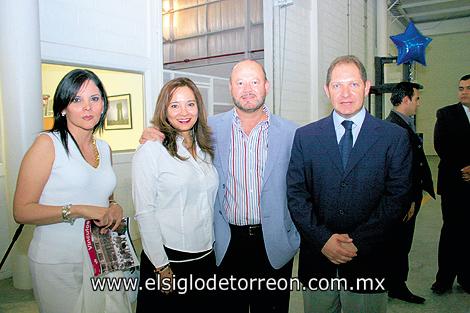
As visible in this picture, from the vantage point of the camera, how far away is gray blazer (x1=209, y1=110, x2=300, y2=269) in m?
1.93

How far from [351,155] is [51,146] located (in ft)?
4.34

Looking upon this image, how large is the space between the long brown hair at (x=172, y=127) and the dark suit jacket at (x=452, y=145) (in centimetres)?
225

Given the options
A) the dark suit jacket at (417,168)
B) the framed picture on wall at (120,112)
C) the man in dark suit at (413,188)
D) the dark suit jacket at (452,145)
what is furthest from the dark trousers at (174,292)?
the framed picture on wall at (120,112)

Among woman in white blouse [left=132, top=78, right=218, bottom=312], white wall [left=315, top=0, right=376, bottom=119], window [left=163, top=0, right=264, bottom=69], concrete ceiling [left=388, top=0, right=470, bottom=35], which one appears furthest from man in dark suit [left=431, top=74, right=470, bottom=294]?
concrete ceiling [left=388, top=0, right=470, bottom=35]

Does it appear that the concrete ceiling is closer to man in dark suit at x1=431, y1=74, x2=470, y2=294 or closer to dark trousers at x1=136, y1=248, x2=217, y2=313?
man in dark suit at x1=431, y1=74, x2=470, y2=294

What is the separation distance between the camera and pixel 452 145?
3105 mm

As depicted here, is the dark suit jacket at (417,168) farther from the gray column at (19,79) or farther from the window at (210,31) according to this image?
the window at (210,31)

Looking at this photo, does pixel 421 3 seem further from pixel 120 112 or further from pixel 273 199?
pixel 273 199

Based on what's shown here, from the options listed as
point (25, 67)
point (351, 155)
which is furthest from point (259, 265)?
point (25, 67)

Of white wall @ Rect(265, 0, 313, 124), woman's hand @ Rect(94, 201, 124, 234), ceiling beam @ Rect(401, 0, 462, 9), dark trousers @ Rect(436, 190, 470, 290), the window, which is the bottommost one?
dark trousers @ Rect(436, 190, 470, 290)

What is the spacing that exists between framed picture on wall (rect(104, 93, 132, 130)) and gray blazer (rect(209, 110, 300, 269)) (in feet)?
10.1

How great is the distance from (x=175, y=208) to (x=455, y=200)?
8.22 feet

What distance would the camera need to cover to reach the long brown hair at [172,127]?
1.80 meters

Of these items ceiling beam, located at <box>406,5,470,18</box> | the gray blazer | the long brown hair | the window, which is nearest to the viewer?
the long brown hair
